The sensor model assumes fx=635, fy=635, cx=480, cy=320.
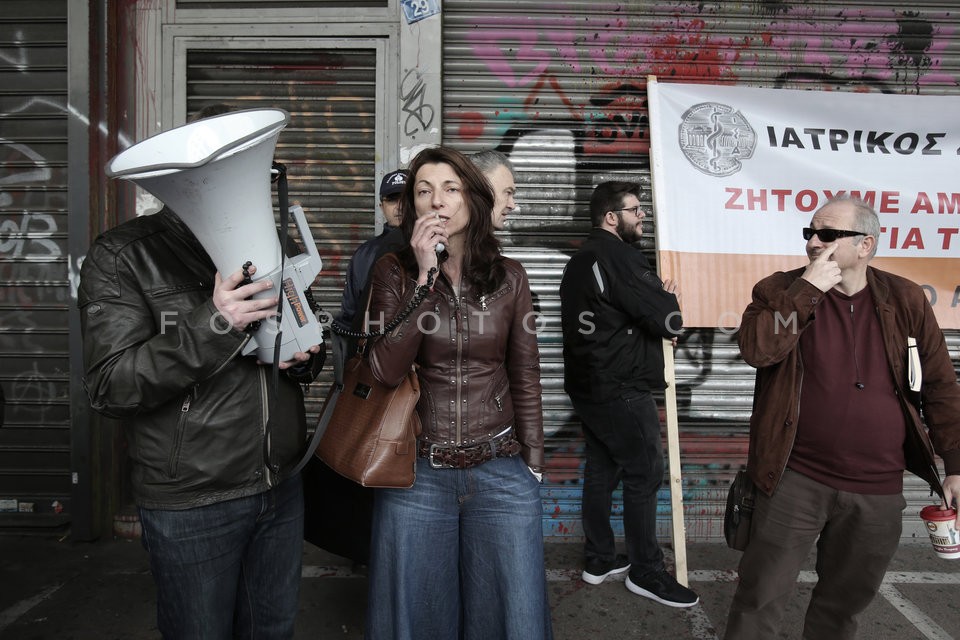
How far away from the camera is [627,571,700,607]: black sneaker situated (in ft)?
11.7

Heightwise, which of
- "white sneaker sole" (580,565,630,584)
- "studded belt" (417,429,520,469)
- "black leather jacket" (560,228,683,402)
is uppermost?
"black leather jacket" (560,228,683,402)

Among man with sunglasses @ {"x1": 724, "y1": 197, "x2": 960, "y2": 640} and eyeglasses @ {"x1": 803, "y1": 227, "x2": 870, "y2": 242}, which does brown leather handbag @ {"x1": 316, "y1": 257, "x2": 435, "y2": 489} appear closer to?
man with sunglasses @ {"x1": 724, "y1": 197, "x2": 960, "y2": 640}

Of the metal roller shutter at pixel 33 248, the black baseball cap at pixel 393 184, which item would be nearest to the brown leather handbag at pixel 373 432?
the black baseball cap at pixel 393 184

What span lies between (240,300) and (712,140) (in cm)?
329

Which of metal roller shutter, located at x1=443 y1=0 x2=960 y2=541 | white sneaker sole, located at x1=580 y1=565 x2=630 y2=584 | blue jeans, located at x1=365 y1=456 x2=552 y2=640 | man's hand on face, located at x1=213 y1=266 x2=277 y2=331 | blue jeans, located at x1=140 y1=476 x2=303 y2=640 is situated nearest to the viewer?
man's hand on face, located at x1=213 y1=266 x2=277 y2=331

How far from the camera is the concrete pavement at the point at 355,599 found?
3.35 meters

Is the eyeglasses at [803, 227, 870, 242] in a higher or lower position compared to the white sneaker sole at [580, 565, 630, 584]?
higher

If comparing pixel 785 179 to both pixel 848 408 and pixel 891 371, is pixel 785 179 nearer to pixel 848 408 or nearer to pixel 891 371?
pixel 891 371

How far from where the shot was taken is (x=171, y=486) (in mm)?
1894

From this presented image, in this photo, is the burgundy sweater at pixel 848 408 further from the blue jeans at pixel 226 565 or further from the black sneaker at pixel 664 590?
the blue jeans at pixel 226 565

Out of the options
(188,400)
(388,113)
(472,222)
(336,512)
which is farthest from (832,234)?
(388,113)

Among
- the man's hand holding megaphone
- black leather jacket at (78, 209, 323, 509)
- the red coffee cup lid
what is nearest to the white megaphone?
the man's hand holding megaphone

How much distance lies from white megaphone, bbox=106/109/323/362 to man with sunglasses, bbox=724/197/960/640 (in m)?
1.83

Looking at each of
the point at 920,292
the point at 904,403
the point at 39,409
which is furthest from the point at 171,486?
the point at 39,409
